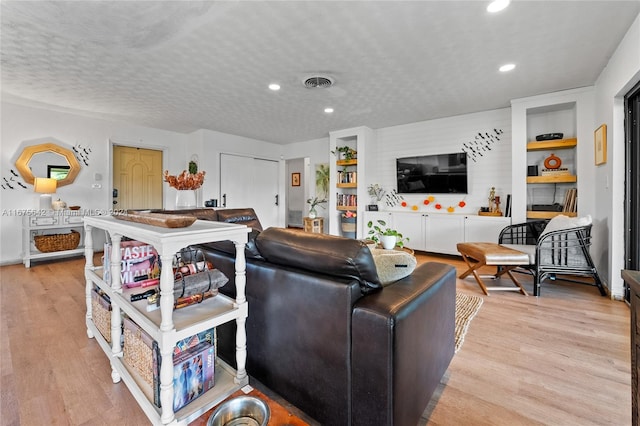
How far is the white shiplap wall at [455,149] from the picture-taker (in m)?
4.22

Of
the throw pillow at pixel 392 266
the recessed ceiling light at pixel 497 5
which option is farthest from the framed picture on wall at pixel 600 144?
the throw pillow at pixel 392 266

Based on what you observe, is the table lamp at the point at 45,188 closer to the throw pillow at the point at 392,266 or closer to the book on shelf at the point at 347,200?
the book on shelf at the point at 347,200

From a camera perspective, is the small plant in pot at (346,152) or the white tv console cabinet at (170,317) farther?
the small plant in pot at (346,152)

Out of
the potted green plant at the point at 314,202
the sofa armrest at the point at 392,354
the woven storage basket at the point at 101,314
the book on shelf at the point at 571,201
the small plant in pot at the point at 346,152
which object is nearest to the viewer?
the sofa armrest at the point at 392,354

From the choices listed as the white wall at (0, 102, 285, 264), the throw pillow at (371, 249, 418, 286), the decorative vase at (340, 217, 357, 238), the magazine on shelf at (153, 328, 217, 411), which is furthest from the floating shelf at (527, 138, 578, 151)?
the white wall at (0, 102, 285, 264)

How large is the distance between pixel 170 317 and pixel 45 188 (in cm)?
465

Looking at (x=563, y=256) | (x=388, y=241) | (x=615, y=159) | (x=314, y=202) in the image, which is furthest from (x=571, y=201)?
(x=314, y=202)

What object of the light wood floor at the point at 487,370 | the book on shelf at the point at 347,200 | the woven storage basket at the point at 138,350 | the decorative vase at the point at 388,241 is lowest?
the light wood floor at the point at 487,370

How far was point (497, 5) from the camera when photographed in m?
Result: 1.90

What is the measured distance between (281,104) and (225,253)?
3058 millimetres

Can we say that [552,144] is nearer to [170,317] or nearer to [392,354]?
[392,354]

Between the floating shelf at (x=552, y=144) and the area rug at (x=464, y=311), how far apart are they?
2373 millimetres

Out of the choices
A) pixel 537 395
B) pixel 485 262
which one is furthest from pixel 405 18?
pixel 537 395

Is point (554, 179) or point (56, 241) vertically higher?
point (554, 179)
